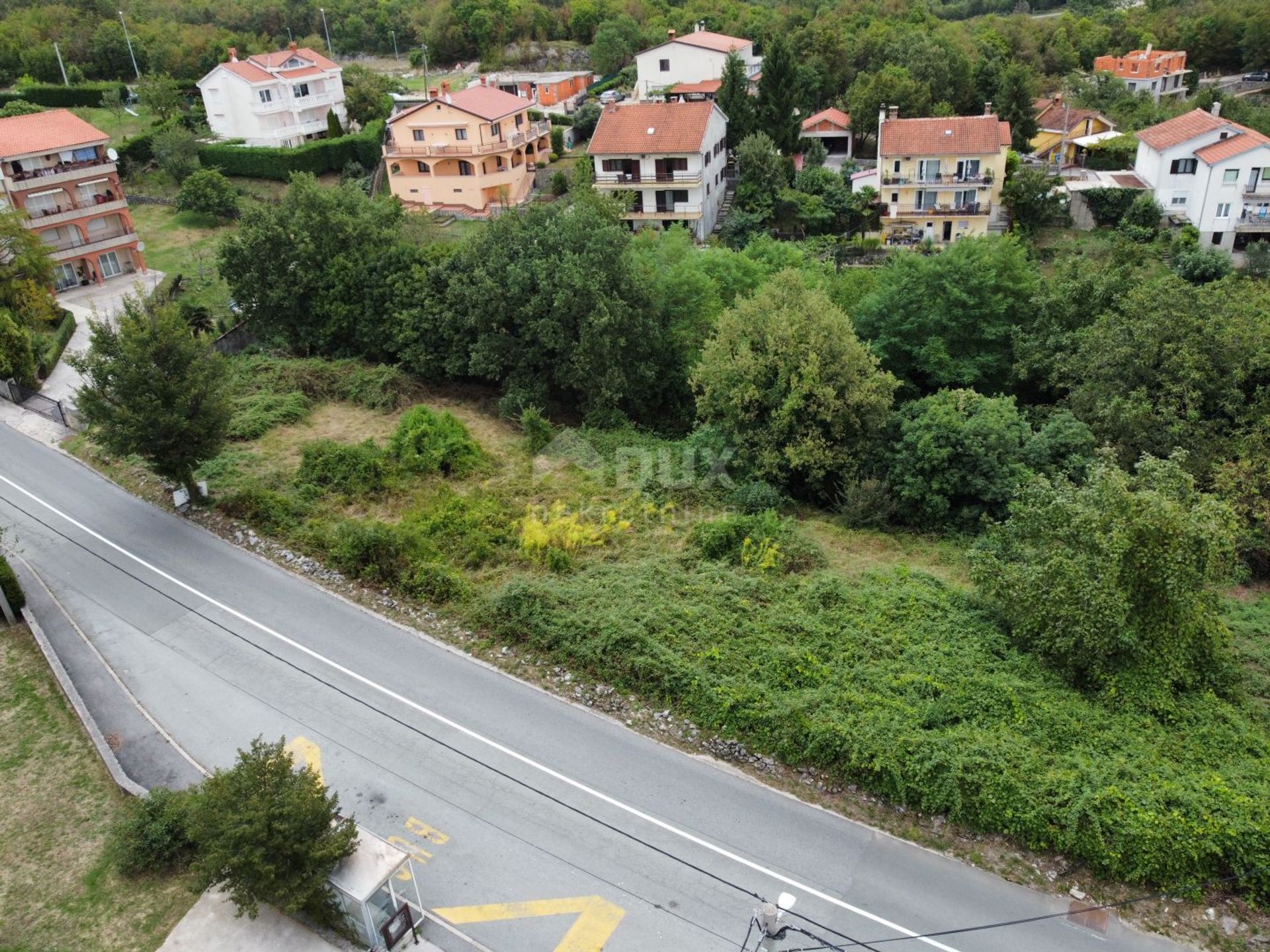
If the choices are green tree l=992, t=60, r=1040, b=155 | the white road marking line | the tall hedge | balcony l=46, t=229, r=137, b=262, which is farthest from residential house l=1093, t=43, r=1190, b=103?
the white road marking line

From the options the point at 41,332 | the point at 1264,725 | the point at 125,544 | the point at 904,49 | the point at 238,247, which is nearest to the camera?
the point at 1264,725

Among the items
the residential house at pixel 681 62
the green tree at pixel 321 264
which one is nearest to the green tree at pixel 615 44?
the residential house at pixel 681 62

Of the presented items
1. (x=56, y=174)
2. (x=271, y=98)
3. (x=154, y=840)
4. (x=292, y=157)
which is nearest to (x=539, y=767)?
(x=154, y=840)

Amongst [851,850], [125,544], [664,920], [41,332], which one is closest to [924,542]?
[851,850]

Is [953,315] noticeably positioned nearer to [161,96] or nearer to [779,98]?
[779,98]

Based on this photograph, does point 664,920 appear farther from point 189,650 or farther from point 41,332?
point 41,332

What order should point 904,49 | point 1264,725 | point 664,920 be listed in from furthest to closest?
1. point 904,49
2. point 1264,725
3. point 664,920
